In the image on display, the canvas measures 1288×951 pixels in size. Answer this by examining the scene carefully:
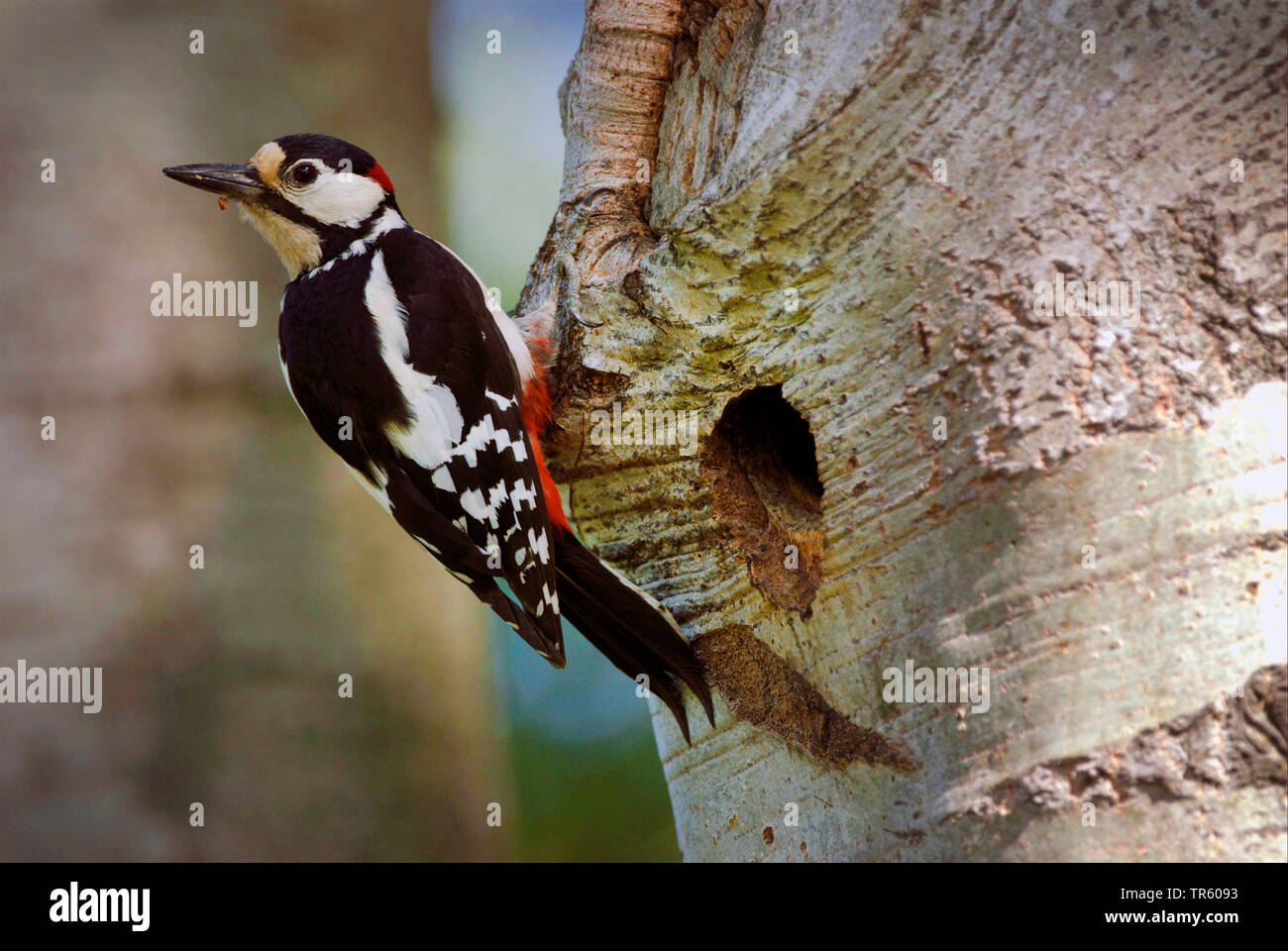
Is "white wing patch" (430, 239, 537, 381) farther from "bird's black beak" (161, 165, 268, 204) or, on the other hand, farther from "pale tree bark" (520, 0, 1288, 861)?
"bird's black beak" (161, 165, 268, 204)

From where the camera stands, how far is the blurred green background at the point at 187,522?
8.66ft

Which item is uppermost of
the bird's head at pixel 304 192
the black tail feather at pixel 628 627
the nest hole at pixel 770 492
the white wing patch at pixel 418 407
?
the bird's head at pixel 304 192

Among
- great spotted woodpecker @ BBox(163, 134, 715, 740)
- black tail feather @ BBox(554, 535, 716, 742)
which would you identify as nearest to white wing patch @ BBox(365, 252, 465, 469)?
great spotted woodpecker @ BBox(163, 134, 715, 740)

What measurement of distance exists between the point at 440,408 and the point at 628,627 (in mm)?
614

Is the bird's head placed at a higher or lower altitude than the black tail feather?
higher

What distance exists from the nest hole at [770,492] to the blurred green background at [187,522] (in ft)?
4.52

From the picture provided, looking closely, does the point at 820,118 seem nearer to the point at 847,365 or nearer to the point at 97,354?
the point at 847,365

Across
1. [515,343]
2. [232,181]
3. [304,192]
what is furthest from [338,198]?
[515,343]

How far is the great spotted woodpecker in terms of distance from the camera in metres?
2.08

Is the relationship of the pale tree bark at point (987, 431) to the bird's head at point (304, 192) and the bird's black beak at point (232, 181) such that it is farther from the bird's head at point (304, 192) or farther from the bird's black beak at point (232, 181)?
the bird's black beak at point (232, 181)

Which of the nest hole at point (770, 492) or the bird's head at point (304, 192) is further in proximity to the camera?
the bird's head at point (304, 192)

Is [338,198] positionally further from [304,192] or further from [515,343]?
[515,343]

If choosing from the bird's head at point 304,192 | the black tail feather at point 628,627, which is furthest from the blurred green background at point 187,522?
the black tail feather at point 628,627

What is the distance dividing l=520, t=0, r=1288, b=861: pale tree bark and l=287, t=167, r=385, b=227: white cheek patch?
91 centimetres
